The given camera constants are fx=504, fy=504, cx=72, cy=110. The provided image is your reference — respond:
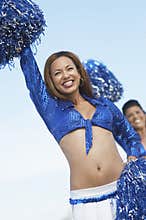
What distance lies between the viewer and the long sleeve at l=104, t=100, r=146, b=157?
2975 mm

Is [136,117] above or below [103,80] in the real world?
below

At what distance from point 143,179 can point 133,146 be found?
0.33 metres

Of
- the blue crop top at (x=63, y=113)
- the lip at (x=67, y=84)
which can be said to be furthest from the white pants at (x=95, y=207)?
the lip at (x=67, y=84)

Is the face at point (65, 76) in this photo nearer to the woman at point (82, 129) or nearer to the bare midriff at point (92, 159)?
the woman at point (82, 129)

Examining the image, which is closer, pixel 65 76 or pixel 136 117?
pixel 65 76

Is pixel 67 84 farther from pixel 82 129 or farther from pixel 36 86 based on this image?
pixel 82 129

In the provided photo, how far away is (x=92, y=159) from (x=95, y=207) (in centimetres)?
25

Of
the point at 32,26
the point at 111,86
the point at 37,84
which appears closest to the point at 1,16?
the point at 32,26

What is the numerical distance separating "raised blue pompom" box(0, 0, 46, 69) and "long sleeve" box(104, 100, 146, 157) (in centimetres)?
61

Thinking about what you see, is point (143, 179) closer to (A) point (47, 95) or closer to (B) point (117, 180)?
(B) point (117, 180)

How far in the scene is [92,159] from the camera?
8.82 ft

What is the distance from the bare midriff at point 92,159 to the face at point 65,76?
0.88ft

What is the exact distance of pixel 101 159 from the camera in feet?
8.87

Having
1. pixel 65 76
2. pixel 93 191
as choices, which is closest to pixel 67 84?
pixel 65 76
